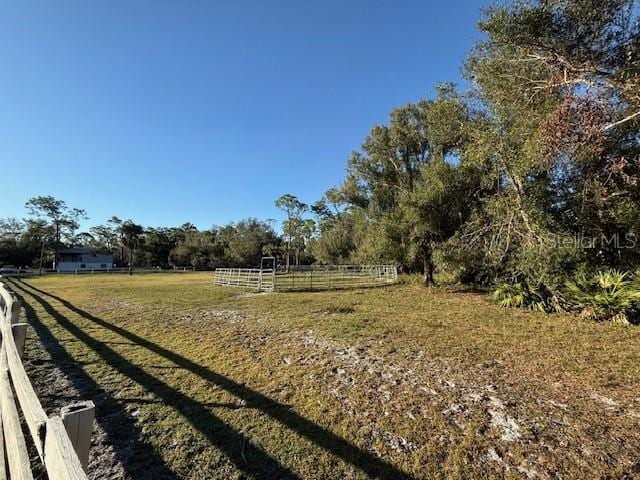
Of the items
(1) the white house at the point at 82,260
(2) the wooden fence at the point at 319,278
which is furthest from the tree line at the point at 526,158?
(1) the white house at the point at 82,260

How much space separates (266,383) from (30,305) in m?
10.8

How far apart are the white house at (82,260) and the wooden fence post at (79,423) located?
68046 millimetres

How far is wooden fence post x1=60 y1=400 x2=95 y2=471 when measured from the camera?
159cm

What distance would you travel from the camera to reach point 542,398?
381cm

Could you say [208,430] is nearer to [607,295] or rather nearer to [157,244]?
[607,295]

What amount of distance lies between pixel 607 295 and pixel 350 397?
25.8 ft

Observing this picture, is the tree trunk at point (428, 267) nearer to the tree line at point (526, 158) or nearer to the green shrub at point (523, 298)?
the tree line at point (526, 158)

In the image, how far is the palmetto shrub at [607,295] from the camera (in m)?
7.62

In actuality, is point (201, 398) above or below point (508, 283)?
below

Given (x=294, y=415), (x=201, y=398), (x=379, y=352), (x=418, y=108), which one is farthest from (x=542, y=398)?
(x=418, y=108)

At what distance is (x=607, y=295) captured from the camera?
799 centimetres

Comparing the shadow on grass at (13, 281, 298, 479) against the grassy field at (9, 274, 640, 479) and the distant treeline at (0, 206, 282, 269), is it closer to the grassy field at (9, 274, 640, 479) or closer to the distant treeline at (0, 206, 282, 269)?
the grassy field at (9, 274, 640, 479)

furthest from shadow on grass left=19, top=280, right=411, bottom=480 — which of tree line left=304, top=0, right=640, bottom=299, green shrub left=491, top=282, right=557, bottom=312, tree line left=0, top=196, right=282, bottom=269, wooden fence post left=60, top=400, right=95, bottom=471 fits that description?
tree line left=0, top=196, right=282, bottom=269

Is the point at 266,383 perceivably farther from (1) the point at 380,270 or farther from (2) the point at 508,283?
(1) the point at 380,270
